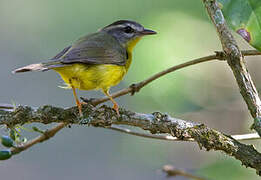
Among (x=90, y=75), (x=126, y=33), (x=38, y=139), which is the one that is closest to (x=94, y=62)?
(x=90, y=75)

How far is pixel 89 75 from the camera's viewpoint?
3193 millimetres

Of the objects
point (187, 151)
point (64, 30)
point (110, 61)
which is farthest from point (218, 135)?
point (64, 30)

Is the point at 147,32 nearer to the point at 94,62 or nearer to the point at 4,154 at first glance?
the point at 94,62

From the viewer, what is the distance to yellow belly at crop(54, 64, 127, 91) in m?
3.07

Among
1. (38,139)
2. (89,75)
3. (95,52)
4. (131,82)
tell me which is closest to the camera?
(38,139)

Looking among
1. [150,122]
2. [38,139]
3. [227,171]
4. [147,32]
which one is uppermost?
[147,32]

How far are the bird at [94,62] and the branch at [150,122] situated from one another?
115 millimetres

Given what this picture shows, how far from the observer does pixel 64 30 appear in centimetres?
613

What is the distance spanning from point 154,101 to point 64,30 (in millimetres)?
2887

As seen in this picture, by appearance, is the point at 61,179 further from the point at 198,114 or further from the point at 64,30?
the point at 198,114

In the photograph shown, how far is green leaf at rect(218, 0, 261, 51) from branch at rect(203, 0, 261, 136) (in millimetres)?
41

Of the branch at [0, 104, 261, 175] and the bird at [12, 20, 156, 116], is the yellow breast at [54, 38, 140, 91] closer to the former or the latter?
the bird at [12, 20, 156, 116]

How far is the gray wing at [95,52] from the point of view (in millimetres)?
3068

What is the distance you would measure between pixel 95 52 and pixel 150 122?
4.74ft
